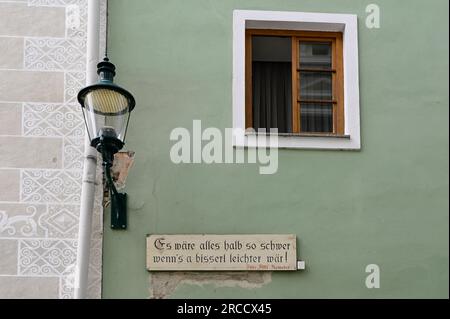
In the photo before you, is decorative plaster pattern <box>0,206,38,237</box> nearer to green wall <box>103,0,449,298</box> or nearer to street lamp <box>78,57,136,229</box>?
green wall <box>103,0,449,298</box>

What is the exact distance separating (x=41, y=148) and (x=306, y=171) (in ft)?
7.32

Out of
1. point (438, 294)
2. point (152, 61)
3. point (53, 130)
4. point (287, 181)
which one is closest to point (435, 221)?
point (438, 294)

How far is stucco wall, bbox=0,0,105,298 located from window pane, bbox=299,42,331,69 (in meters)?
1.78

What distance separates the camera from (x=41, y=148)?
7789 mm

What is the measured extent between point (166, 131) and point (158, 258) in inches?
43.0

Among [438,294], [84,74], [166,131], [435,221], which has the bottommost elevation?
[438,294]

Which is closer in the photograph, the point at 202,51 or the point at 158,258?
the point at 158,258

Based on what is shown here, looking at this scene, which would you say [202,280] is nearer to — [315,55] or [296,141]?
[296,141]

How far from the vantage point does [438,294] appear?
771 centimetres

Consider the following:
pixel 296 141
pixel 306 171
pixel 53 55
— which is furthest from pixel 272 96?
pixel 53 55

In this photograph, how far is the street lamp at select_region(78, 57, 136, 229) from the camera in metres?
7.09

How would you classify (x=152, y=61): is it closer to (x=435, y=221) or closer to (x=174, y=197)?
(x=174, y=197)

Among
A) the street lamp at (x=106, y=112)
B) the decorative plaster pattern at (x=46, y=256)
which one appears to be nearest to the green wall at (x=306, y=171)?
the decorative plaster pattern at (x=46, y=256)

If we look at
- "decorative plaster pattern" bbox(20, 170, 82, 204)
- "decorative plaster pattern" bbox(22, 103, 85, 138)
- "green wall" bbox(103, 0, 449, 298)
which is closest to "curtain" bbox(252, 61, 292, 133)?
"green wall" bbox(103, 0, 449, 298)
